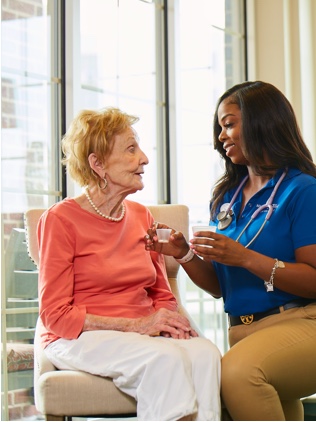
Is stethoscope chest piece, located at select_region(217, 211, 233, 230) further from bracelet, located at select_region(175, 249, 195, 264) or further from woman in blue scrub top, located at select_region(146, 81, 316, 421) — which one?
bracelet, located at select_region(175, 249, 195, 264)

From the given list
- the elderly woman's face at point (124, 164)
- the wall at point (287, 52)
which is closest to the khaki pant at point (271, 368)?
the elderly woman's face at point (124, 164)

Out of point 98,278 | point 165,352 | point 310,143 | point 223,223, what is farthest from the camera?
point 310,143

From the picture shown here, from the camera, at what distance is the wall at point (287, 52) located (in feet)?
16.4

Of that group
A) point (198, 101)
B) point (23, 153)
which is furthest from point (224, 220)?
point (198, 101)

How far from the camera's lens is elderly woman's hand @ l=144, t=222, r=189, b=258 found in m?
2.42

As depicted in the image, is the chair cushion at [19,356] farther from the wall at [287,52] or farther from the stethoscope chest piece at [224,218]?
the wall at [287,52]

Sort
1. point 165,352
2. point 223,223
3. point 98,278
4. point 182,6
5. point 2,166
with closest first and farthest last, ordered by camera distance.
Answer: point 165,352 < point 98,278 < point 223,223 < point 2,166 < point 182,6

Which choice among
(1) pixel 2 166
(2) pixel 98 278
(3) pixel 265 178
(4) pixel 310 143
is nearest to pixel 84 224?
(2) pixel 98 278

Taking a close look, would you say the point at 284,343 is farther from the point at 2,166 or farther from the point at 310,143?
the point at 310,143

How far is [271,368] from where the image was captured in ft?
6.89

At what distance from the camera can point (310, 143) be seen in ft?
16.5

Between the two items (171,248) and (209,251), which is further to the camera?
(171,248)

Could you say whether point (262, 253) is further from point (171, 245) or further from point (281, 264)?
point (171, 245)

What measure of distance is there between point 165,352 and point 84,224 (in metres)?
0.56
